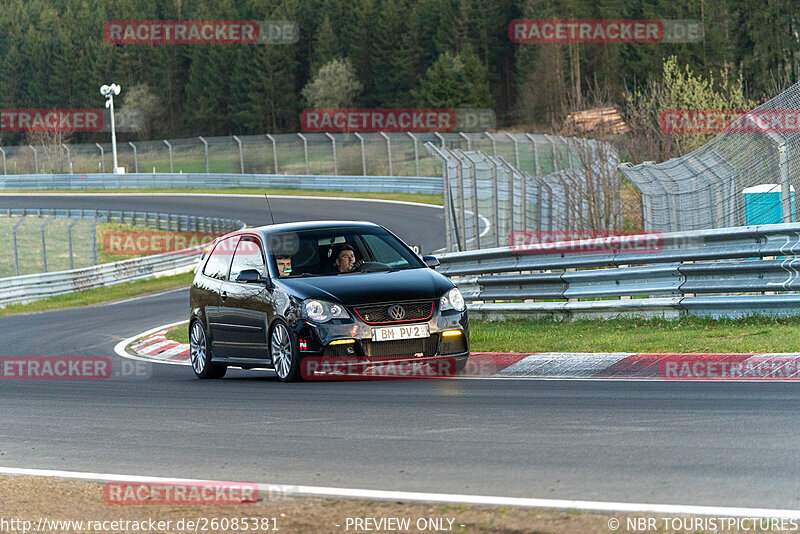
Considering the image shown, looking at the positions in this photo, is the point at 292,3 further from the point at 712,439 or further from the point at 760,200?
the point at 712,439

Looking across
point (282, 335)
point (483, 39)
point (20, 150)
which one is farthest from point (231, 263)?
point (483, 39)

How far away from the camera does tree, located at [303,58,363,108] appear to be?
108 meters

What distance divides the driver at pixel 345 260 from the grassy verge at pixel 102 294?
60.5ft

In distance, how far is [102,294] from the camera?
3138cm

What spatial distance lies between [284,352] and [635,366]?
3146mm

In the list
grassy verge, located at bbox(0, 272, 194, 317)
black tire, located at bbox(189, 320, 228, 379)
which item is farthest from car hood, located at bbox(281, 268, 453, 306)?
grassy verge, located at bbox(0, 272, 194, 317)

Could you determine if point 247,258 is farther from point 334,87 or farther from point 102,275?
point 334,87

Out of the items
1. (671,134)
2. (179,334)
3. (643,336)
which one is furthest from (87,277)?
(643,336)

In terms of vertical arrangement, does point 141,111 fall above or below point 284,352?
above

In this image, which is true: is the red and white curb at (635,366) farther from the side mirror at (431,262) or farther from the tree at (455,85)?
the tree at (455,85)

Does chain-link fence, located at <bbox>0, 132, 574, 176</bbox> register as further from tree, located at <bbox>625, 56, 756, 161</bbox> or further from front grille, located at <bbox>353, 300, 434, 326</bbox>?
front grille, located at <bbox>353, 300, 434, 326</bbox>

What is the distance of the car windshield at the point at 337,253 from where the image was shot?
1111 centimetres

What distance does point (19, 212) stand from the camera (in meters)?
54.1

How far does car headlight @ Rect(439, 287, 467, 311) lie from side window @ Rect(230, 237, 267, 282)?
6.27 feet
